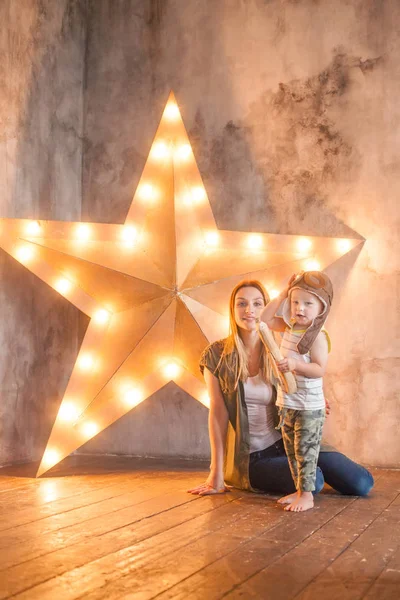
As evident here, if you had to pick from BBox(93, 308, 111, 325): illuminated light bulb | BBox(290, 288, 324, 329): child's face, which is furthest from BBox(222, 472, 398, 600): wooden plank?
BBox(93, 308, 111, 325): illuminated light bulb

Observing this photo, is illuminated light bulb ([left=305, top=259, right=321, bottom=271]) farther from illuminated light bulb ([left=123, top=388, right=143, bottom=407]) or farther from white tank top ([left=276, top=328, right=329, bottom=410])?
illuminated light bulb ([left=123, top=388, right=143, bottom=407])

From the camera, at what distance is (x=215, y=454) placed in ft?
10.4

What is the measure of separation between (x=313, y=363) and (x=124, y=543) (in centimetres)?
112

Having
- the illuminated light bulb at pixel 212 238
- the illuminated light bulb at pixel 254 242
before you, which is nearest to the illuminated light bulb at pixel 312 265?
the illuminated light bulb at pixel 254 242

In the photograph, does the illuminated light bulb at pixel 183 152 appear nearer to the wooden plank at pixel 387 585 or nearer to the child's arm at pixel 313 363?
the child's arm at pixel 313 363

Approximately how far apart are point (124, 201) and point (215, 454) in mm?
1971

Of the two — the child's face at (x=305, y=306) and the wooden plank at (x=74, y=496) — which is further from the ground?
the child's face at (x=305, y=306)

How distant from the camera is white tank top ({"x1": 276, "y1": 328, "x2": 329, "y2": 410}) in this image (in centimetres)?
292

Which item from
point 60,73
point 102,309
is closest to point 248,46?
point 60,73

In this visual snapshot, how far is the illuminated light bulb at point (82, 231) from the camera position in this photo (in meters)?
3.65

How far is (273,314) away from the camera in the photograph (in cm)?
304

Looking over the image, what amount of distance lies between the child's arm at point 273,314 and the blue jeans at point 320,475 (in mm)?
605

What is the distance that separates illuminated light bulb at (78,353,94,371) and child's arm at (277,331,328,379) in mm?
1193

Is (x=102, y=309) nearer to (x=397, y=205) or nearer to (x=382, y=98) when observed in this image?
(x=397, y=205)
